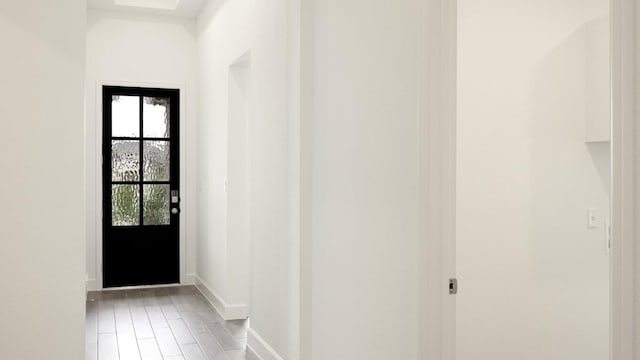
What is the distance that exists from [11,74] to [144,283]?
175 inches

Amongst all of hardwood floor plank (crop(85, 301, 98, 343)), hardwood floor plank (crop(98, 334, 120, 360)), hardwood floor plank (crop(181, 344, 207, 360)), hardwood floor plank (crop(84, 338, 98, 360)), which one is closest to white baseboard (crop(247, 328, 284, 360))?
hardwood floor plank (crop(181, 344, 207, 360))

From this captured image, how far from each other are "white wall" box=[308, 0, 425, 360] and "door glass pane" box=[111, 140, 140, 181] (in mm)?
3931

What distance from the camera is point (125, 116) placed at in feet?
22.5

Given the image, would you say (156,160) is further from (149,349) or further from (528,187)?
(528,187)

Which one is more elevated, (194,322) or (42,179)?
(42,179)

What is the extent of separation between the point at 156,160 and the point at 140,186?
0.34 meters

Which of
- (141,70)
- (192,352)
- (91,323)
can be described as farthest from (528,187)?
(141,70)

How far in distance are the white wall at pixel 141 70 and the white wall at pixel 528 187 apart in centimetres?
438

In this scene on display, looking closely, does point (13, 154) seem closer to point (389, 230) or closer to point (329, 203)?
point (329, 203)

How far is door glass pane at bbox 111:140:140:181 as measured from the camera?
22.4 feet

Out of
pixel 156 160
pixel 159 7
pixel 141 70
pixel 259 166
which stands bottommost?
pixel 259 166

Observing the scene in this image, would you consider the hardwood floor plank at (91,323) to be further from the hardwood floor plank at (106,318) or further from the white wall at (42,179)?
the white wall at (42,179)

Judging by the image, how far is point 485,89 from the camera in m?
3.38

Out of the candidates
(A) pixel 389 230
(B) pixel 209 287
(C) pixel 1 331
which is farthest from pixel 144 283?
(A) pixel 389 230
